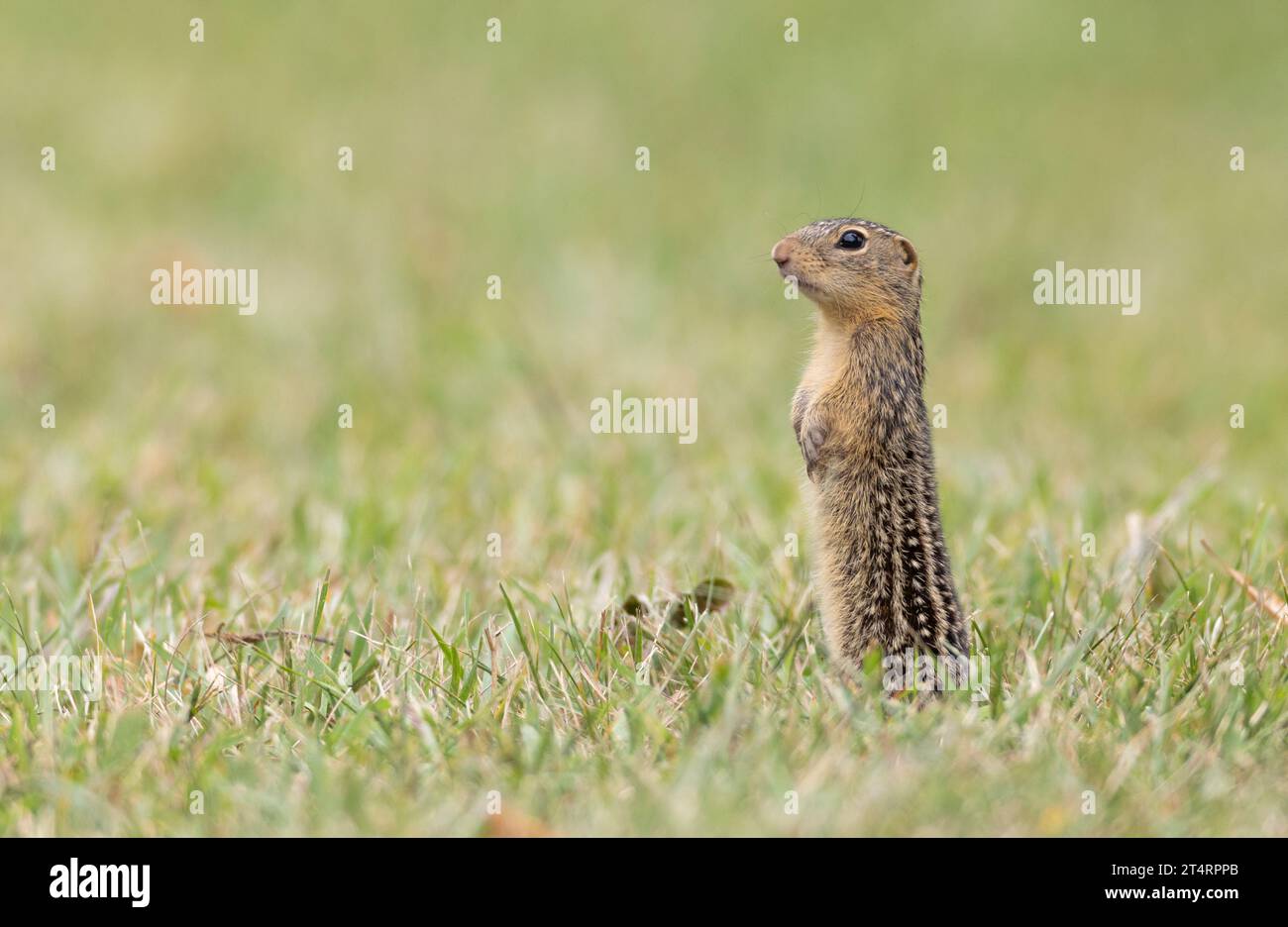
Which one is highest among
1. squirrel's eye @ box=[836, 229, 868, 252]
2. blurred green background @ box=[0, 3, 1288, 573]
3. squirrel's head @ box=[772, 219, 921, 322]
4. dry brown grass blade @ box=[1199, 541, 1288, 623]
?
blurred green background @ box=[0, 3, 1288, 573]

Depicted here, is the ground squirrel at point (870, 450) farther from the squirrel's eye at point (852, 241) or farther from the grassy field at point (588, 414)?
the grassy field at point (588, 414)

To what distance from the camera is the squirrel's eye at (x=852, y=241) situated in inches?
170

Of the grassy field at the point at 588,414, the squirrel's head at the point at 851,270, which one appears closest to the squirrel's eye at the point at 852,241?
the squirrel's head at the point at 851,270

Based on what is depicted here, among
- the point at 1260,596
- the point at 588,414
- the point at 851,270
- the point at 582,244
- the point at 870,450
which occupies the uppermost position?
the point at 582,244

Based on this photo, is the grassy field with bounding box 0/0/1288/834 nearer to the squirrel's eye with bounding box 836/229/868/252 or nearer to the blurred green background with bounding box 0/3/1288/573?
the blurred green background with bounding box 0/3/1288/573

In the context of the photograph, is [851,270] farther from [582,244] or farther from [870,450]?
[582,244]

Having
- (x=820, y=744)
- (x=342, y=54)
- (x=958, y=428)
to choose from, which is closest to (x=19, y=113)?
(x=342, y=54)

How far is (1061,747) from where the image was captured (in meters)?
3.52

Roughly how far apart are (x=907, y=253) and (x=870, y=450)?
64 centimetres

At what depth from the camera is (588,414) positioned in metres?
7.41

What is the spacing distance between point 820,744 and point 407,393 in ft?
14.6

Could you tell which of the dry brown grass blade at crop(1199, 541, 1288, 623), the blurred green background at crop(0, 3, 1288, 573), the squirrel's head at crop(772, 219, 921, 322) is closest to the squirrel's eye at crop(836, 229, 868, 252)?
the squirrel's head at crop(772, 219, 921, 322)

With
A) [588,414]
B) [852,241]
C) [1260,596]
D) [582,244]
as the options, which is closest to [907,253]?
[852,241]

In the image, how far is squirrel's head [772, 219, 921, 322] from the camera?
4270mm
